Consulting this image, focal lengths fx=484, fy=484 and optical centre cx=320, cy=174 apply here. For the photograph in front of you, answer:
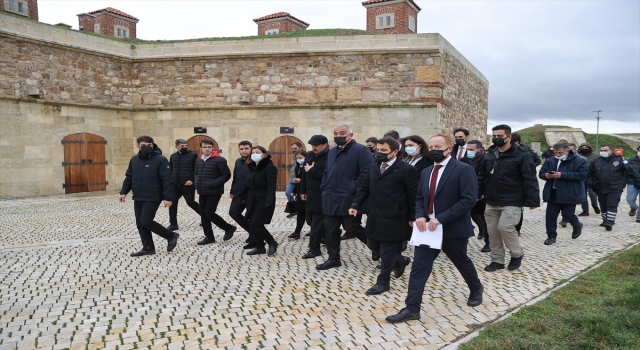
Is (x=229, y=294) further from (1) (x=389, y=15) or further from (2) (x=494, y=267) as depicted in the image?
(1) (x=389, y=15)

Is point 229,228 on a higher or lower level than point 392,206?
lower

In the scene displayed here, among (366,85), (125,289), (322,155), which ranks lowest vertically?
(125,289)

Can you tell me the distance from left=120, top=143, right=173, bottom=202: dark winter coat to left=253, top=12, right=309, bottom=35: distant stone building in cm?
1996

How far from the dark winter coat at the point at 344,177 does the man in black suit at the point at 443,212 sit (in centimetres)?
159

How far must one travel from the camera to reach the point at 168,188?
7.06 meters

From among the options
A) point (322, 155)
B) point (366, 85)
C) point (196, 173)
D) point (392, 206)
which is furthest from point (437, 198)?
point (366, 85)

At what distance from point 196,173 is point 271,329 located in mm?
4500

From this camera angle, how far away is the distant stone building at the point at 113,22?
27.0 metres

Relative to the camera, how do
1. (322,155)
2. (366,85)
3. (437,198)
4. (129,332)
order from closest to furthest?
(129,332)
(437,198)
(322,155)
(366,85)

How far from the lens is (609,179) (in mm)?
9562

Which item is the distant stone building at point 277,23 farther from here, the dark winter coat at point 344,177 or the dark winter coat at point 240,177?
the dark winter coat at point 344,177

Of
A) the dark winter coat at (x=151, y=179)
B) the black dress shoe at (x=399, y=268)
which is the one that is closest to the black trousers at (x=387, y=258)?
the black dress shoe at (x=399, y=268)

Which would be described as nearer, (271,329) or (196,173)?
(271,329)

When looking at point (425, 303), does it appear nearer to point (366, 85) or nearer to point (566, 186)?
point (566, 186)
